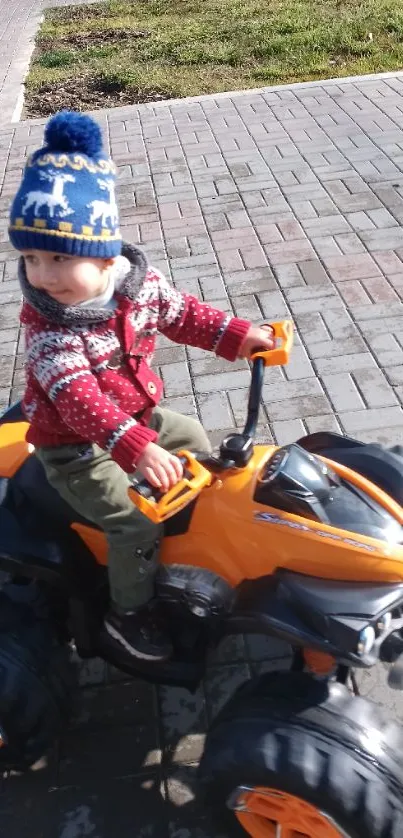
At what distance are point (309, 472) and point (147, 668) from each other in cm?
74

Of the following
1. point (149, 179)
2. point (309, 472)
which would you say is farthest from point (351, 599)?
point (149, 179)

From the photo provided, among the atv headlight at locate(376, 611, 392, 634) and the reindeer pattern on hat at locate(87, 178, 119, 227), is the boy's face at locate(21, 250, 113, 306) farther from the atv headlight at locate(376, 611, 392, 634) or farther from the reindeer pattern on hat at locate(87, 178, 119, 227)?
the atv headlight at locate(376, 611, 392, 634)

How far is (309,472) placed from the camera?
6.18ft

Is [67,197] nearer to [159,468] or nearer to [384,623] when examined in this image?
[159,468]

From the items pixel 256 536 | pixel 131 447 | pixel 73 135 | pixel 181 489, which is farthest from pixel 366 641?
pixel 73 135

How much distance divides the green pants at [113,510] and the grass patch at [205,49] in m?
6.99

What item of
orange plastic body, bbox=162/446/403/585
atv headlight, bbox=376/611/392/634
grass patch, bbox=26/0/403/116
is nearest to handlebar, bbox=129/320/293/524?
orange plastic body, bbox=162/446/403/585

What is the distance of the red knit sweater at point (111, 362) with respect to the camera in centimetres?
180

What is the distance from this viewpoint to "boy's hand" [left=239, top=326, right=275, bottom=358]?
2.13 m

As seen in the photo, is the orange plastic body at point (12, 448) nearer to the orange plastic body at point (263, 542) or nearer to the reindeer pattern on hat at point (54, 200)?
the orange plastic body at point (263, 542)

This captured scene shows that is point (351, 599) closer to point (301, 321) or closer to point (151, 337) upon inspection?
point (151, 337)

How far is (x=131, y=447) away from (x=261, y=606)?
464mm

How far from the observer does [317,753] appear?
5.65 feet

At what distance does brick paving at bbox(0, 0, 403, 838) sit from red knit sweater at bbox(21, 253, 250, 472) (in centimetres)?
95
